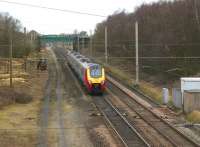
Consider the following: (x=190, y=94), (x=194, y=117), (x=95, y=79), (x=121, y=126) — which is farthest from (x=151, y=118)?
(x=95, y=79)

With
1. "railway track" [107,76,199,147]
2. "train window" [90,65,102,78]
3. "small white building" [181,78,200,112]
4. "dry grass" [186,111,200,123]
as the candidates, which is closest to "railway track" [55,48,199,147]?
"railway track" [107,76,199,147]

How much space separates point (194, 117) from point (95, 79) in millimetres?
16345

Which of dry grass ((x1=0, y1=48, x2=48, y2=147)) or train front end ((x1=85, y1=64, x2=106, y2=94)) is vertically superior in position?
train front end ((x1=85, y1=64, x2=106, y2=94))

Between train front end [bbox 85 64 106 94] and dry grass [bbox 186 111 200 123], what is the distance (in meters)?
14.8

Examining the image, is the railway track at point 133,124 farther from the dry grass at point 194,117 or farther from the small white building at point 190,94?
the small white building at point 190,94

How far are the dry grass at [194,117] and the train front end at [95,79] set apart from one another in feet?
48.5

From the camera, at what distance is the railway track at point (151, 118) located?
24.3 m

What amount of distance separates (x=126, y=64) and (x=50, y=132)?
5446 cm

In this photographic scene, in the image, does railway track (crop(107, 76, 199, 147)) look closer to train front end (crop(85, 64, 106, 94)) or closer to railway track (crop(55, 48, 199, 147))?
railway track (crop(55, 48, 199, 147))

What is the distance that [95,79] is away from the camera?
4441 centimetres

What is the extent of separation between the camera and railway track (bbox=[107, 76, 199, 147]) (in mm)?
24328

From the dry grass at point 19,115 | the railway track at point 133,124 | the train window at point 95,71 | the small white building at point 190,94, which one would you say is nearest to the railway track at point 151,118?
the railway track at point 133,124

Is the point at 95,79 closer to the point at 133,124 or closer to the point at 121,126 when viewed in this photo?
the point at 133,124

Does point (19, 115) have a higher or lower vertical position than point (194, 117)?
lower
